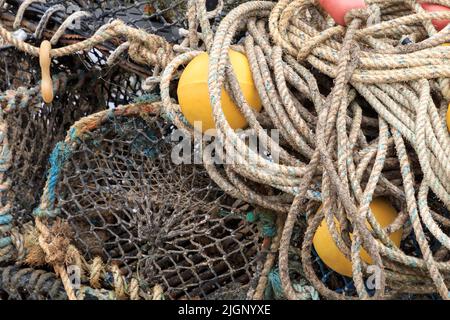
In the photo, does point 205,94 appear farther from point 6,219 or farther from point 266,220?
point 6,219

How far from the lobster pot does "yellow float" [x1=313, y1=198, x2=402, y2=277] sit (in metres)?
0.22

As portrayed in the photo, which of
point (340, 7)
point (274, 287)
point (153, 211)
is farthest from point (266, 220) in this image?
point (340, 7)

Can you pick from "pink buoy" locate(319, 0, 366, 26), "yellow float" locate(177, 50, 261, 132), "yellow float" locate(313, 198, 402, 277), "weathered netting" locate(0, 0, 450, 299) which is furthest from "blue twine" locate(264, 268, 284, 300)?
"pink buoy" locate(319, 0, 366, 26)

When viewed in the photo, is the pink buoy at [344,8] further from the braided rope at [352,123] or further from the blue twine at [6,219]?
the blue twine at [6,219]

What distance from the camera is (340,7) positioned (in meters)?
1.27

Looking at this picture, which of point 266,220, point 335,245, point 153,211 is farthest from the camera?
point 153,211

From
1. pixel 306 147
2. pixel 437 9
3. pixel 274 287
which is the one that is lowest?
pixel 274 287

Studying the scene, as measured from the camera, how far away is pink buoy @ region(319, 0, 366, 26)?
126 centimetres

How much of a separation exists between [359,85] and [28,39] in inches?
34.3

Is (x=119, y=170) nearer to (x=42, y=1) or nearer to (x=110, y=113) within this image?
(x=110, y=113)

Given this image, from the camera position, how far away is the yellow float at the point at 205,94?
1289 mm

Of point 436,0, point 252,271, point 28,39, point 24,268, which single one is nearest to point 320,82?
point 436,0

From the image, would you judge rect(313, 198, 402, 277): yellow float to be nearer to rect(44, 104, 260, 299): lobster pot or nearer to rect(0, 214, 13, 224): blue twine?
rect(44, 104, 260, 299): lobster pot

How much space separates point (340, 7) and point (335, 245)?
1.64 ft
